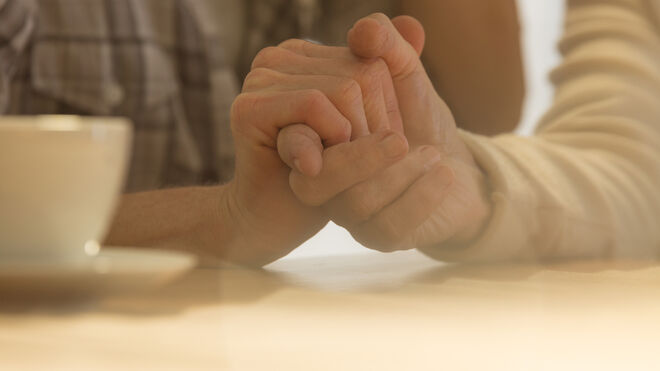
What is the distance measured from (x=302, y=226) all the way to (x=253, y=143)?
62 mm

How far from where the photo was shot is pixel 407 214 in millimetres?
378

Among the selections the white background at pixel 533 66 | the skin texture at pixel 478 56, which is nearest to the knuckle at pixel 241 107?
the white background at pixel 533 66

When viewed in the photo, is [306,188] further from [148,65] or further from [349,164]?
[148,65]

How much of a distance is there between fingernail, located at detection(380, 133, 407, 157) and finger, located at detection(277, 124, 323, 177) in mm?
33

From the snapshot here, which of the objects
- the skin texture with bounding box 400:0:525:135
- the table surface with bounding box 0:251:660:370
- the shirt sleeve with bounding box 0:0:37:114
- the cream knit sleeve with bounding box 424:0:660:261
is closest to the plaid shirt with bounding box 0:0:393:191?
the shirt sleeve with bounding box 0:0:37:114

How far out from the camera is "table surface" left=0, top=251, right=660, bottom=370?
0.60 feet

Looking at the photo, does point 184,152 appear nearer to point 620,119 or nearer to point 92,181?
point 620,119

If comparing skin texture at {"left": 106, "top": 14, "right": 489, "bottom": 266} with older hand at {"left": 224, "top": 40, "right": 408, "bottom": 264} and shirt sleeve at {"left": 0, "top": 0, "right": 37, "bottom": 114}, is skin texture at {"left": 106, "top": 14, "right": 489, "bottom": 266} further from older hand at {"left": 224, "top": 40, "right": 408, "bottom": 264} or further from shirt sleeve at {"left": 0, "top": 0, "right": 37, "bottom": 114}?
shirt sleeve at {"left": 0, "top": 0, "right": 37, "bottom": 114}

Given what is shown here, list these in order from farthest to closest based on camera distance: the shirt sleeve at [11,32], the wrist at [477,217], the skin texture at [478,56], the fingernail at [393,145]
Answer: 1. the shirt sleeve at [11,32]
2. the skin texture at [478,56]
3. the wrist at [477,217]
4. the fingernail at [393,145]

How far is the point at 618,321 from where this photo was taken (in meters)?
0.26

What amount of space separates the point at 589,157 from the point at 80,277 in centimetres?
44

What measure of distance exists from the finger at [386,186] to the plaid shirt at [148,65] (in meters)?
0.70

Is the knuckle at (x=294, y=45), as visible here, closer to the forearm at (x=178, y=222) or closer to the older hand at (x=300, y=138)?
the older hand at (x=300, y=138)

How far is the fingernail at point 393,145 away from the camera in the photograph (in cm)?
34
